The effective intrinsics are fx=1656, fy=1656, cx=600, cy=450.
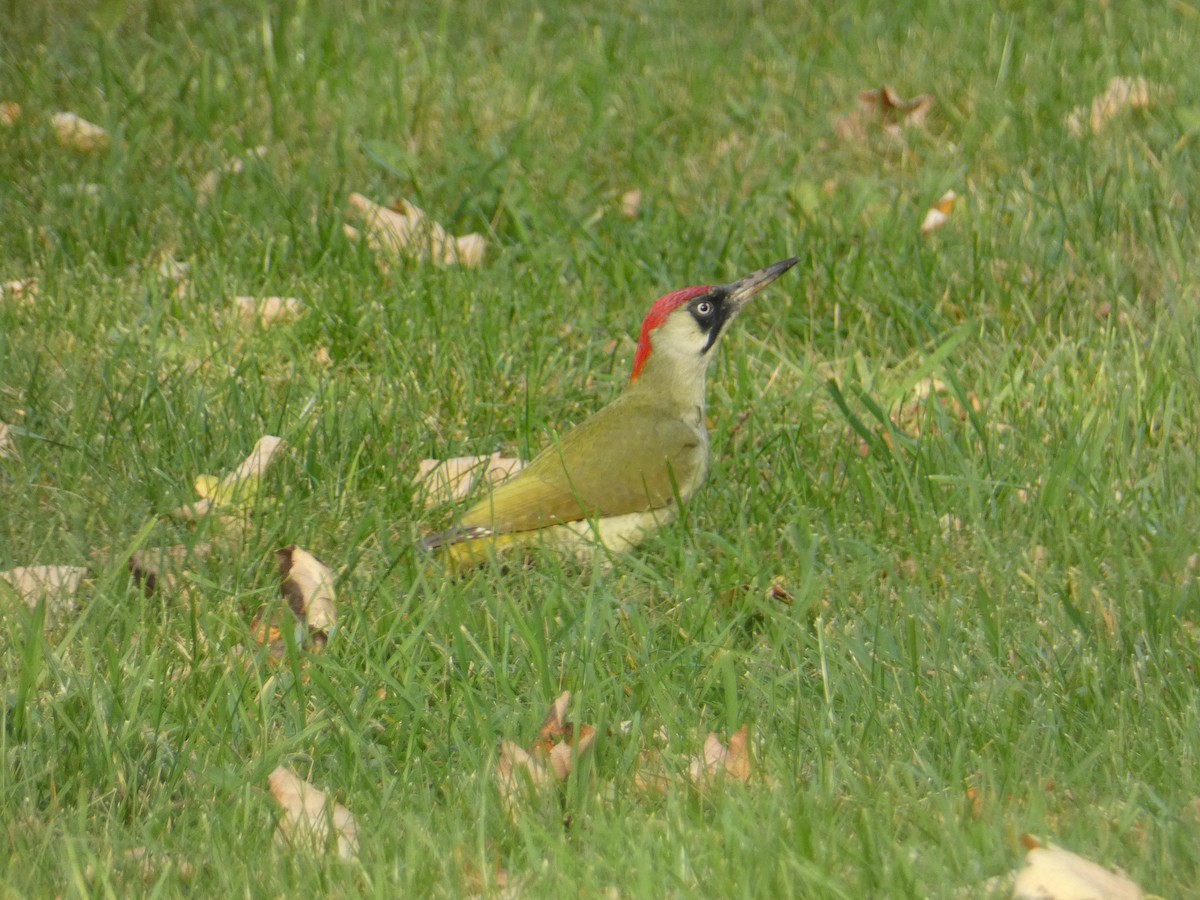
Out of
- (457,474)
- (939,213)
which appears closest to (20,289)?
(457,474)

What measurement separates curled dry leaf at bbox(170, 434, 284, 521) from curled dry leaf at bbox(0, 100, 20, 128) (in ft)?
8.05

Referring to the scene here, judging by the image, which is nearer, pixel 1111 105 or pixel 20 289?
pixel 20 289

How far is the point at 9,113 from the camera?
599 cm

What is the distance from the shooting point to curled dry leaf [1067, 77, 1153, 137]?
579 centimetres

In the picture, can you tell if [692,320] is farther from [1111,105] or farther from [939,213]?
[1111,105]

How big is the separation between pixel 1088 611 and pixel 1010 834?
1.01m

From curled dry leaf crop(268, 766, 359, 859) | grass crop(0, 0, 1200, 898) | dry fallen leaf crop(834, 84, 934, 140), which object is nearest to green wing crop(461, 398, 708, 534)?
grass crop(0, 0, 1200, 898)

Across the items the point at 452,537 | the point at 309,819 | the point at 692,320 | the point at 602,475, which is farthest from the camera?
the point at 692,320

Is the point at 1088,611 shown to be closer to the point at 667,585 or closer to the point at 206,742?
the point at 667,585

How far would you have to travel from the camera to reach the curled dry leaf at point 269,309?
4.97 meters

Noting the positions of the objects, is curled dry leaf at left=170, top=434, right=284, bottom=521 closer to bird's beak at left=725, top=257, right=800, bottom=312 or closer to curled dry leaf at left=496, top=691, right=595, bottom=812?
curled dry leaf at left=496, top=691, right=595, bottom=812

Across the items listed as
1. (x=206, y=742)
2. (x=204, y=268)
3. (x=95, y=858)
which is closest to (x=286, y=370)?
(x=204, y=268)

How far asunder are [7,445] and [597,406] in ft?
5.44

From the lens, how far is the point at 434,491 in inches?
168
